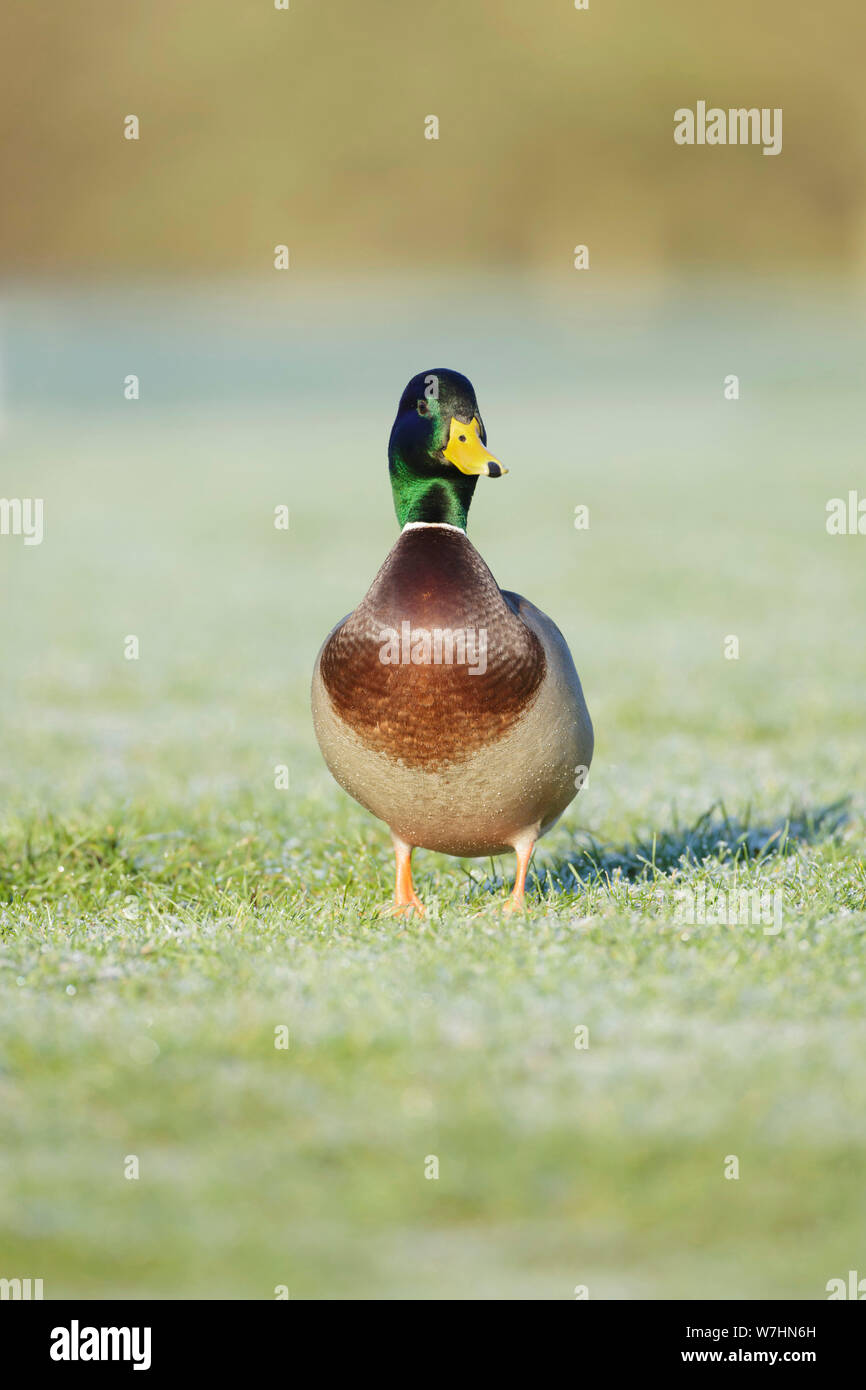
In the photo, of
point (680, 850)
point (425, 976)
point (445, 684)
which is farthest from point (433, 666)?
point (680, 850)

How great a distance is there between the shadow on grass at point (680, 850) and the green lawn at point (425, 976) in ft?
0.11

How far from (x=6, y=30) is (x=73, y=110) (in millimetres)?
3627

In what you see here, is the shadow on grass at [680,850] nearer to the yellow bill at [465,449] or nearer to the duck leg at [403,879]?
the duck leg at [403,879]

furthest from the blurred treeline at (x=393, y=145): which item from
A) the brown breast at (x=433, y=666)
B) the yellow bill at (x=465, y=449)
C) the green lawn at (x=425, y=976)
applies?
the brown breast at (x=433, y=666)

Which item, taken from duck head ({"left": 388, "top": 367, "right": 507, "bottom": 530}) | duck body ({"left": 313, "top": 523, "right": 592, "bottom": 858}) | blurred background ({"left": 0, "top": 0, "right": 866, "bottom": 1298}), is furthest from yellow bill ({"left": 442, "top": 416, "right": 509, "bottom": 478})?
Answer: blurred background ({"left": 0, "top": 0, "right": 866, "bottom": 1298})

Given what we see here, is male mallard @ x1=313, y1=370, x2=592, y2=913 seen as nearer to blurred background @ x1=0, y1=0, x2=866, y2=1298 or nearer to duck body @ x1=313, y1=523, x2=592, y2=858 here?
duck body @ x1=313, y1=523, x2=592, y2=858

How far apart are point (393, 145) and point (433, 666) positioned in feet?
147

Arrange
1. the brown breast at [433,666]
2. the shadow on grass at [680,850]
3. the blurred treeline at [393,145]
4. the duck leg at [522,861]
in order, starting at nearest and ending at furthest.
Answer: the brown breast at [433,666] → the duck leg at [522,861] → the shadow on grass at [680,850] → the blurred treeline at [393,145]

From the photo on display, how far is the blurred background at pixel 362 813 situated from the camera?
3.78 metres

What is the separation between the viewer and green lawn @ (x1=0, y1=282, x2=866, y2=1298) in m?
3.70

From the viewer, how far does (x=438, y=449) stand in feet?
18.2

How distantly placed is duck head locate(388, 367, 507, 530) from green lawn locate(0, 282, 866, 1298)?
1.41 meters

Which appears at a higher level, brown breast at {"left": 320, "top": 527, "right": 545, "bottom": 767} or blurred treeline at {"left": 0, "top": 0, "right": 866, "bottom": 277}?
blurred treeline at {"left": 0, "top": 0, "right": 866, "bottom": 277}

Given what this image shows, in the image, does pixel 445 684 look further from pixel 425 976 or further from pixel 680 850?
pixel 680 850
